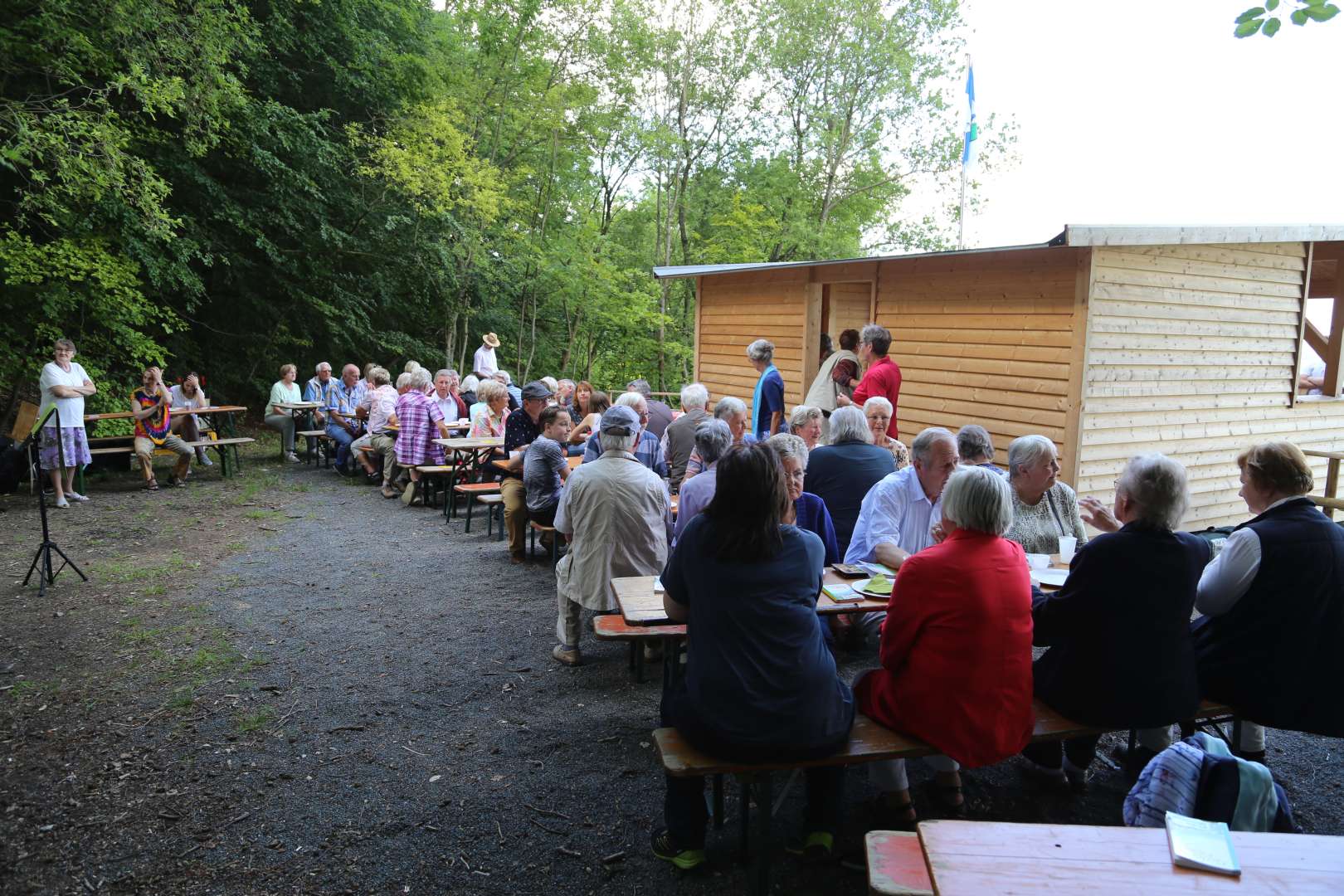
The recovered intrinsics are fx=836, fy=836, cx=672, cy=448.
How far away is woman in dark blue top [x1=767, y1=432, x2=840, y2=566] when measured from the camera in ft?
12.4

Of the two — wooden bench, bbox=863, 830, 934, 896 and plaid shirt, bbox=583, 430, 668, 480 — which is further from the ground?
plaid shirt, bbox=583, 430, 668, 480

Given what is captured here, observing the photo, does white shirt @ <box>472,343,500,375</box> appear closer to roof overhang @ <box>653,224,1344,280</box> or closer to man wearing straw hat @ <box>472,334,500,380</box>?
man wearing straw hat @ <box>472,334,500,380</box>

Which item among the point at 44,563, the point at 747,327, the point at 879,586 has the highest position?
the point at 747,327

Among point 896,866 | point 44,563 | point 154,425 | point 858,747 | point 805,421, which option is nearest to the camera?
point 896,866

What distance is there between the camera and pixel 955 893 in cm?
165

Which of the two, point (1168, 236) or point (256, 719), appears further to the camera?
point (1168, 236)

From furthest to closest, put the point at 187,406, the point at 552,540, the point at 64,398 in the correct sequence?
the point at 187,406, the point at 64,398, the point at 552,540

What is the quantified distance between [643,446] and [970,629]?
3.69 meters

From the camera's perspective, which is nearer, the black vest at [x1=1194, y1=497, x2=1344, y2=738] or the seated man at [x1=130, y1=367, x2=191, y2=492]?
the black vest at [x1=1194, y1=497, x2=1344, y2=738]

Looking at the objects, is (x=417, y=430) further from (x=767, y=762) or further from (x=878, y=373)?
(x=767, y=762)

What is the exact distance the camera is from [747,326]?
11812mm

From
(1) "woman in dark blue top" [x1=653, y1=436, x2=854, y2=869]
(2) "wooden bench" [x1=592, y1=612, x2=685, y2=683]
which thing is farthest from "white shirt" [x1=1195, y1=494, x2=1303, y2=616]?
(2) "wooden bench" [x1=592, y1=612, x2=685, y2=683]

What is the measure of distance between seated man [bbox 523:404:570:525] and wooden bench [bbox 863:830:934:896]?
402cm

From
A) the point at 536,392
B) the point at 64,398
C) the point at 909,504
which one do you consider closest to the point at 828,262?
the point at 536,392
